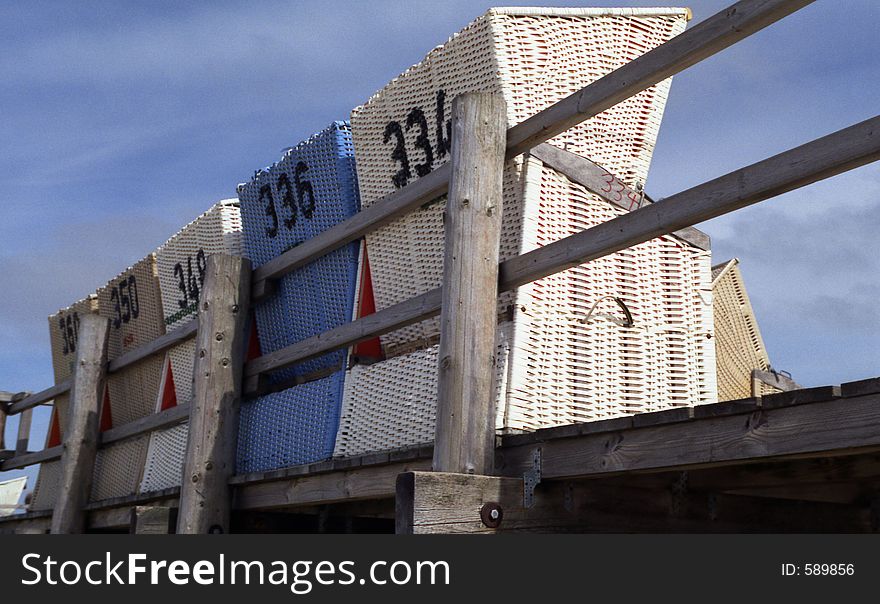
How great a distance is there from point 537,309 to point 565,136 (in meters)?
0.75

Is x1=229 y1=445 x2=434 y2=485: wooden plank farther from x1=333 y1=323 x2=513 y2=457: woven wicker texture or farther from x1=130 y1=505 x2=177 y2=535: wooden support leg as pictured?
x1=130 y1=505 x2=177 y2=535: wooden support leg

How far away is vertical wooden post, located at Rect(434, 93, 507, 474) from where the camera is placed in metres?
3.74

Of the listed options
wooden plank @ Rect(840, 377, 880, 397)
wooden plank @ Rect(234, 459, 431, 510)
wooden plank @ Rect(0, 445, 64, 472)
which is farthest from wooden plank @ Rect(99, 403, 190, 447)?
wooden plank @ Rect(840, 377, 880, 397)

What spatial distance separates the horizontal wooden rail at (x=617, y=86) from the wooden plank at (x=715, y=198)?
0.46 meters

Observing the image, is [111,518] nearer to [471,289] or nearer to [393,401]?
[393,401]

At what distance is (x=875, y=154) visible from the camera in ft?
9.50

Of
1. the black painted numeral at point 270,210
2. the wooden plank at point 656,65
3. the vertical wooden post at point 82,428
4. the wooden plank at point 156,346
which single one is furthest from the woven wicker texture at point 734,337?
the vertical wooden post at point 82,428

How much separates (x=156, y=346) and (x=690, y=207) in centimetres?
460

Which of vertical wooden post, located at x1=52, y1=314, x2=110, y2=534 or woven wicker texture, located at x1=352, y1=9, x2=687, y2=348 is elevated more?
woven wicker texture, located at x1=352, y1=9, x2=687, y2=348

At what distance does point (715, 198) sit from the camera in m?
3.30

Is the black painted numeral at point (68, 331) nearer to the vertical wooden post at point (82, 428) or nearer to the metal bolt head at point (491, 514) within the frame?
the vertical wooden post at point (82, 428)

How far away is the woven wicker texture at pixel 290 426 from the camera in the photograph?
5137mm

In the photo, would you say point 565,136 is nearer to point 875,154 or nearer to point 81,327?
point 875,154
